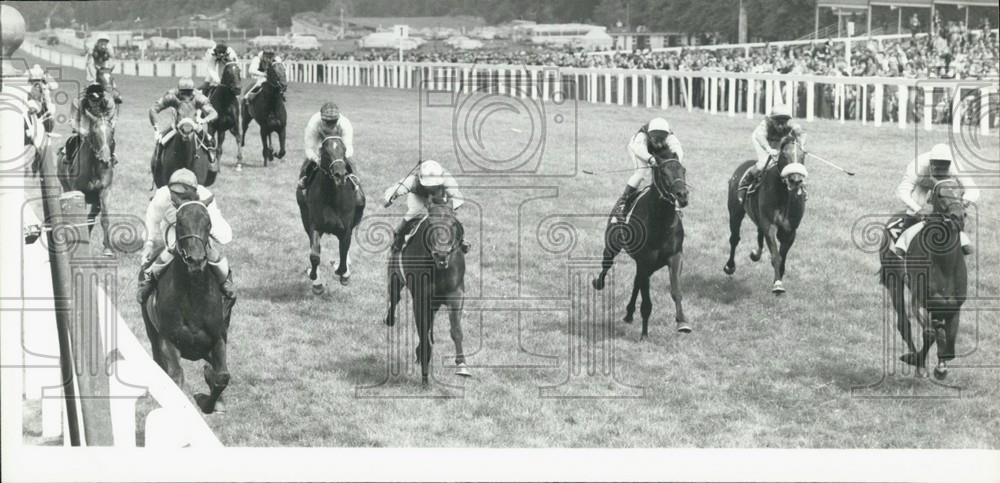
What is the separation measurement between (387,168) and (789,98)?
4.52 m

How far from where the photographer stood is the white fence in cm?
857

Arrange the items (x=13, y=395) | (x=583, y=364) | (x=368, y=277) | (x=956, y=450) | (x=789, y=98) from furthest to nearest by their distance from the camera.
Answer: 1. (x=789, y=98)
2. (x=368, y=277)
3. (x=583, y=364)
4. (x=956, y=450)
5. (x=13, y=395)

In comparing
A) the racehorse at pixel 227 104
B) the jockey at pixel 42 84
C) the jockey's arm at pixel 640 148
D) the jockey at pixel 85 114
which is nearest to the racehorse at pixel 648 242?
the jockey's arm at pixel 640 148

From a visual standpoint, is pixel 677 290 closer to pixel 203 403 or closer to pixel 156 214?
pixel 203 403

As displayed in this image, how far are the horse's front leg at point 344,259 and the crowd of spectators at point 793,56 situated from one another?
1.74 m

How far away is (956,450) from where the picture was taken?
30.4 feet

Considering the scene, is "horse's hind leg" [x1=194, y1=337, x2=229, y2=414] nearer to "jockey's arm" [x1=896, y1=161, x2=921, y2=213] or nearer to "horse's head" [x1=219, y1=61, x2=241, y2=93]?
"jockey's arm" [x1=896, y1=161, x2=921, y2=213]

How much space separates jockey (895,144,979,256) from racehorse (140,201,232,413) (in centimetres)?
512

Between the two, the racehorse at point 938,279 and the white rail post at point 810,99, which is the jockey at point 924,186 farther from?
the white rail post at point 810,99

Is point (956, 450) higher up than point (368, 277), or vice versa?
point (368, 277)

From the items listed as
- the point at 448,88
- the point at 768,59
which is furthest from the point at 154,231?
the point at 768,59

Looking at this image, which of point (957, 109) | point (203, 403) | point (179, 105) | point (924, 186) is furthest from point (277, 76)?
point (924, 186)

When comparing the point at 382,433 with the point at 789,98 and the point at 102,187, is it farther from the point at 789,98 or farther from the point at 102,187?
the point at 789,98

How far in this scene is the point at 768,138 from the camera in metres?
12.6
